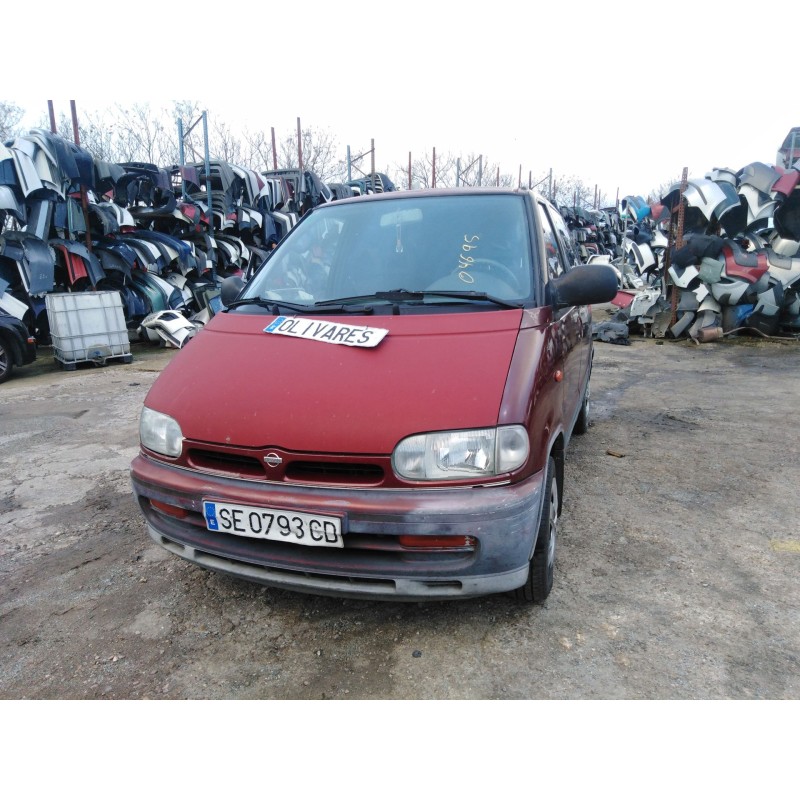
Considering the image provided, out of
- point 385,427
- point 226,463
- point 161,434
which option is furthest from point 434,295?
point 161,434

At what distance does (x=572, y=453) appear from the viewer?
14.8 ft

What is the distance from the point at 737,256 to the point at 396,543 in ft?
32.5

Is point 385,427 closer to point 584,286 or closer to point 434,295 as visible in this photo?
point 434,295

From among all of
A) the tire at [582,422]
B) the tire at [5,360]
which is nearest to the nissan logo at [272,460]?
the tire at [582,422]

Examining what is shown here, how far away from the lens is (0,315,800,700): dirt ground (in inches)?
81.9

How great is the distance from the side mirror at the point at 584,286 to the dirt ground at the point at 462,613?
1.27 m

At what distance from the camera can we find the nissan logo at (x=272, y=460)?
208cm

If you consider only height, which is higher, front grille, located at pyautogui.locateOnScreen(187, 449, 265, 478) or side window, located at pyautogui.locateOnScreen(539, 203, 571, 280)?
side window, located at pyautogui.locateOnScreen(539, 203, 571, 280)

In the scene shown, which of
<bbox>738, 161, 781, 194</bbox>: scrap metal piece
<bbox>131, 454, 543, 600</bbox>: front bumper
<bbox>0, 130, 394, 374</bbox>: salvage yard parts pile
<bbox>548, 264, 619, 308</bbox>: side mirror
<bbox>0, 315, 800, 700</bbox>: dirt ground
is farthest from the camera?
<bbox>738, 161, 781, 194</bbox>: scrap metal piece

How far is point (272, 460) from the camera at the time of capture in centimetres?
209

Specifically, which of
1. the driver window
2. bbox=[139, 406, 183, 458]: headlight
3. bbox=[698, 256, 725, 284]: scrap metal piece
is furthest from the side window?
bbox=[698, 256, 725, 284]: scrap metal piece

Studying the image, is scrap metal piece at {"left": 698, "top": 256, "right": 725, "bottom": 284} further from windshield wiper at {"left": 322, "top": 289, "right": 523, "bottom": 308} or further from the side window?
windshield wiper at {"left": 322, "top": 289, "right": 523, "bottom": 308}

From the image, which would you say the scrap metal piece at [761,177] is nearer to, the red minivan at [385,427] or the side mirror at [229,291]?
the red minivan at [385,427]

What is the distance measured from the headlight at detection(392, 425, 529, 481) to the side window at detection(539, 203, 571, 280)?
44.2 inches
